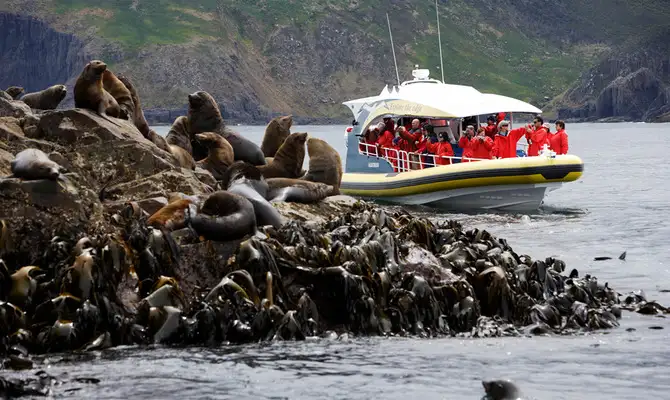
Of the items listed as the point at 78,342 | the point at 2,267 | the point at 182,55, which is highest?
the point at 182,55

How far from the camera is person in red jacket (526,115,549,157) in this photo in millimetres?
27094

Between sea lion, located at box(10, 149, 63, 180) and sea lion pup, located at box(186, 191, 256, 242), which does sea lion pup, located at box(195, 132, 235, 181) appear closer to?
sea lion pup, located at box(186, 191, 256, 242)

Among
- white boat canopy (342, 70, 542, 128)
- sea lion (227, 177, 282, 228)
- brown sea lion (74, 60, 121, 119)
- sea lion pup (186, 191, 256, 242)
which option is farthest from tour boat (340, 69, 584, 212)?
sea lion pup (186, 191, 256, 242)

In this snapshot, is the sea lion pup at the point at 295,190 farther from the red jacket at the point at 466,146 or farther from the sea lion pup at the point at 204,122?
the red jacket at the point at 466,146

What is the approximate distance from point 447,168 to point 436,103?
2.70m

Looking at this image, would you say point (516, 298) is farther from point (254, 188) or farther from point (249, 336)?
point (254, 188)

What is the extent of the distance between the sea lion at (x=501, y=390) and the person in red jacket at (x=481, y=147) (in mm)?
18189

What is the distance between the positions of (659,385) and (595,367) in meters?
0.70

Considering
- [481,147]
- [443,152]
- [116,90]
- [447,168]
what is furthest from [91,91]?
[443,152]

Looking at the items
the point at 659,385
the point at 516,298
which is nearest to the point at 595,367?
the point at 659,385

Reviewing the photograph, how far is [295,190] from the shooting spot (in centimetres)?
1614

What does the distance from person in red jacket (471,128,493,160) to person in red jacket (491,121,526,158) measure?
0.15 m

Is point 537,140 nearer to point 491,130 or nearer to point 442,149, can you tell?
point 491,130

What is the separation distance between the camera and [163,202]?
44.4ft
